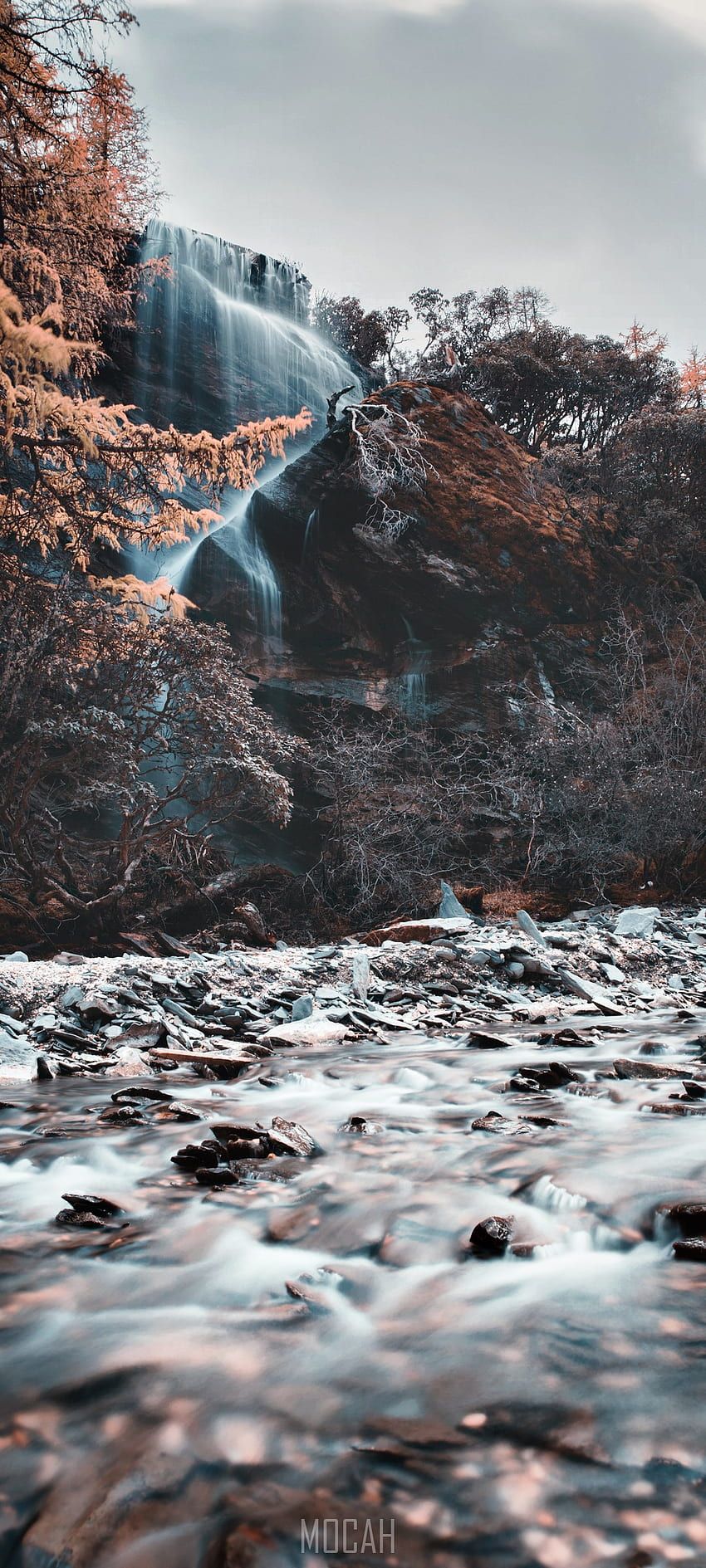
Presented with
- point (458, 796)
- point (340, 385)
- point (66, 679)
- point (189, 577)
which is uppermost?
point (340, 385)

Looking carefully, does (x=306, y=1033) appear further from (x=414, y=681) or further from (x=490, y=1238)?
(x=414, y=681)

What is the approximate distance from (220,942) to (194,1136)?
5694mm

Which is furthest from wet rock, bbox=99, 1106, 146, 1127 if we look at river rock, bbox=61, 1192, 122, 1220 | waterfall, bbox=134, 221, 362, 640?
waterfall, bbox=134, 221, 362, 640

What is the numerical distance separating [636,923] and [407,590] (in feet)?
24.2

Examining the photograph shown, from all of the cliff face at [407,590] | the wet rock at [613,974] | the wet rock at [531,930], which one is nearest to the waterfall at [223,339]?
the cliff face at [407,590]

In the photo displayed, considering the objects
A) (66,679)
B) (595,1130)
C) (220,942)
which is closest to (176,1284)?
(595,1130)

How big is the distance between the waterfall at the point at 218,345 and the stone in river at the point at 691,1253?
53.4ft

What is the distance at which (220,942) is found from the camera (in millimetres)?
8531

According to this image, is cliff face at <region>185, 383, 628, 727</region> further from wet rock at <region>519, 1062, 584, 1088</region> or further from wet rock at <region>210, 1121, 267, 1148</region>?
wet rock at <region>210, 1121, 267, 1148</region>

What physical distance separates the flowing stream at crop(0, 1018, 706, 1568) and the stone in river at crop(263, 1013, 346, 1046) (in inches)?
81.0

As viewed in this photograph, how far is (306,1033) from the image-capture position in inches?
197

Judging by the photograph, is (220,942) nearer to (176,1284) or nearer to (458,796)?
(458,796)

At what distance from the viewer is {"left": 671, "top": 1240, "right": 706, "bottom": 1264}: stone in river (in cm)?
181

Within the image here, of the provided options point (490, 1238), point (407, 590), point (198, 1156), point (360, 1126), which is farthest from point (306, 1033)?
point (407, 590)
